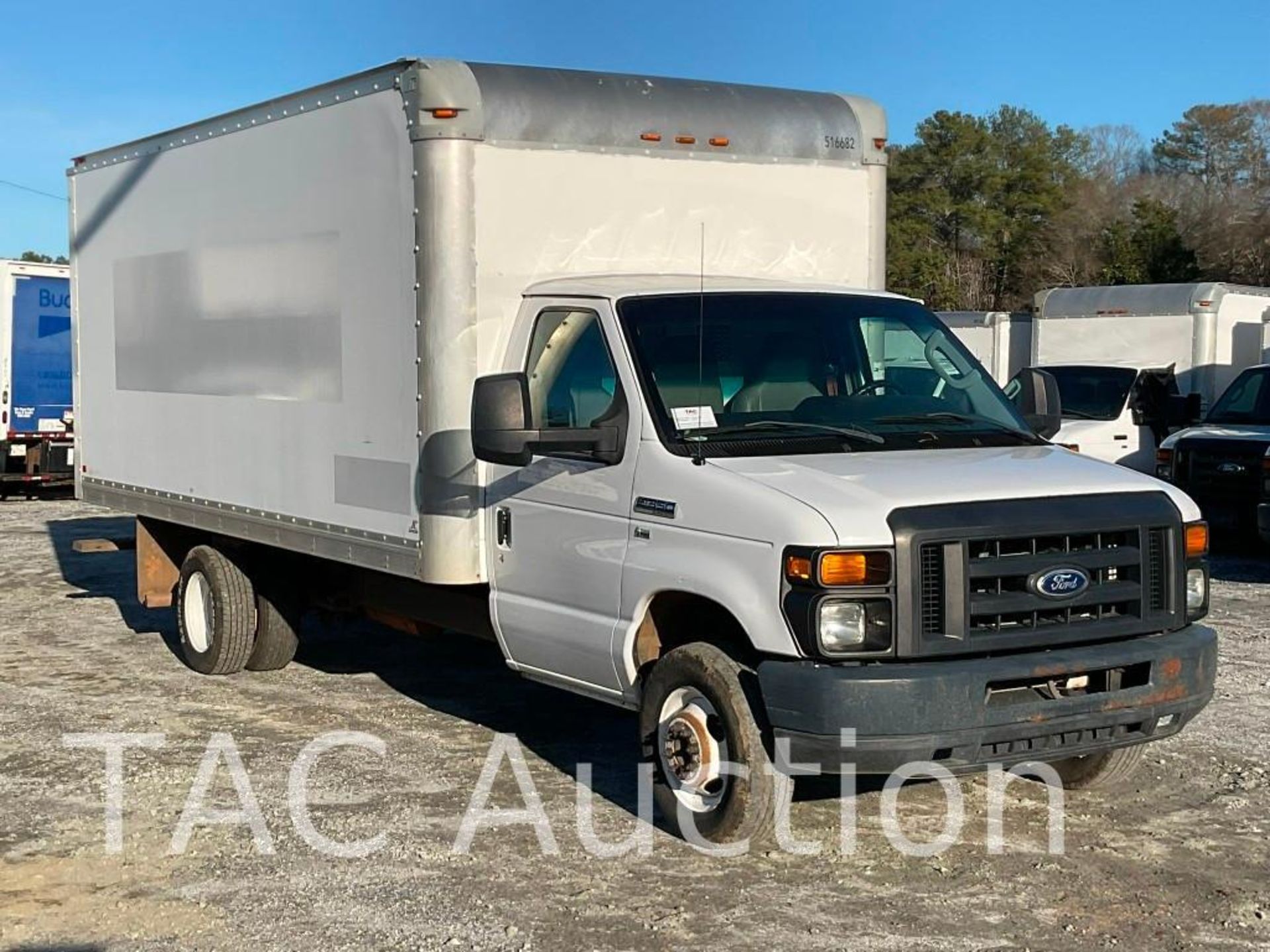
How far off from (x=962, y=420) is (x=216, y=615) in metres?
4.98

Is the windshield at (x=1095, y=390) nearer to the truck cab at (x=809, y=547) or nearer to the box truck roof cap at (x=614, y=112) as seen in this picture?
the box truck roof cap at (x=614, y=112)

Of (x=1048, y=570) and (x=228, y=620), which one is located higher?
(x=1048, y=570)

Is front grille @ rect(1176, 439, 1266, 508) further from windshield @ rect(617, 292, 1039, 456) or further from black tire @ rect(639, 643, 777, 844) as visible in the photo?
black tire @ rect(639, 643, 777, 844)

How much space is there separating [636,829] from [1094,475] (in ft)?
7.40

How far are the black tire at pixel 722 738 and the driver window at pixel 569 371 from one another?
1.11 m

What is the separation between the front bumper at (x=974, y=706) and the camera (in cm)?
573

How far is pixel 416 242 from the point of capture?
7383 millimetres

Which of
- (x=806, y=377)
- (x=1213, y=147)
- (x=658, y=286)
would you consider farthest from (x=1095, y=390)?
(x=1213, y=147)

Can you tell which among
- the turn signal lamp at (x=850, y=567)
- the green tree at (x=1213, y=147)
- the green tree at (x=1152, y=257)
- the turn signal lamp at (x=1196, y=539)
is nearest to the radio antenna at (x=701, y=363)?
the turn signal lamp at (x=850, y=567)

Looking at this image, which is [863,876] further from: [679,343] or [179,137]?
[179,137]

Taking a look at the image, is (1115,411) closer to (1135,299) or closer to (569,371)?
(1135,299)

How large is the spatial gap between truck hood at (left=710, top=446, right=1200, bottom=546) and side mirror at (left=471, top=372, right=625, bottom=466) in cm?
53

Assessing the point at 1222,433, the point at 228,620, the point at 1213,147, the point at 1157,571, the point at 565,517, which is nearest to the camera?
the point at 1157,571

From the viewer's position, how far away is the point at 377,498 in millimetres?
7844
